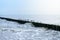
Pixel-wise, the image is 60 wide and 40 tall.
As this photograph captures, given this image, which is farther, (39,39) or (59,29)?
(59,29)

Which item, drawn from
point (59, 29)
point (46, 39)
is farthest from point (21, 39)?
point (59, 29)

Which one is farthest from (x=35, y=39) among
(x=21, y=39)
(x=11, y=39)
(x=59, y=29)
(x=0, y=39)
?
(x=59, y=29)

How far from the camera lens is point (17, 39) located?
343cm

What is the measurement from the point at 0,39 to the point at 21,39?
0.52 m

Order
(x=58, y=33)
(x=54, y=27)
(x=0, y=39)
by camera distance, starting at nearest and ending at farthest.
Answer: (x=0, y=39), (x=58, y=33), (x=54, y=27)

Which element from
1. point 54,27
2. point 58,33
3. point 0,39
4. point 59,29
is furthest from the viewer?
point 54,27

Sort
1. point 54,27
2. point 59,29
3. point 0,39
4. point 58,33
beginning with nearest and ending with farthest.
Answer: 1. point 0,39
2. point 58,33
3. point 59,29
4. point 54,27

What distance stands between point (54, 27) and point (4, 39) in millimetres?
2099

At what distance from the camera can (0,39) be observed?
342cm

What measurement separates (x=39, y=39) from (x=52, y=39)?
33 cm

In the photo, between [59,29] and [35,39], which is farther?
[59,29]

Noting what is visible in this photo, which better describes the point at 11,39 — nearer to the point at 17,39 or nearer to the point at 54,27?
the point at 17,39

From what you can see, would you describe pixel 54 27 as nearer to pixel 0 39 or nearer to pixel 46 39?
pixel 46 39

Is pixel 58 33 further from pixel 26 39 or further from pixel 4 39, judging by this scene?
pixel 4 39
